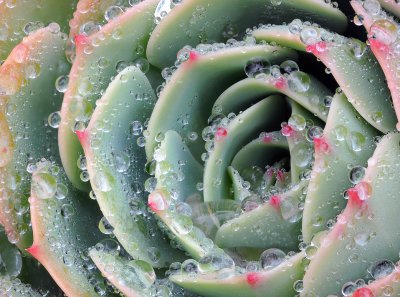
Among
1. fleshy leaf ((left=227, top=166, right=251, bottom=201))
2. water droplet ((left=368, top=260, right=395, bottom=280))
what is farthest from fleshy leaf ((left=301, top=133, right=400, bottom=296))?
fleshy leaf ((left=227, top=166, right=251, bottom=201))

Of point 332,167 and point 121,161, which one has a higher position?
point 332,167

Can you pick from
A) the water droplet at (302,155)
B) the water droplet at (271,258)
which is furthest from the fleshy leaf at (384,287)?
the water droplet at (302,155)

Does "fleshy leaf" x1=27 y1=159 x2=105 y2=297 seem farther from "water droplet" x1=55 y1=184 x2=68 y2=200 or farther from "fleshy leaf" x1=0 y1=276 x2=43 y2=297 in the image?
"fleshy leaf" x1=0 y1=276 x2=43 y2=297

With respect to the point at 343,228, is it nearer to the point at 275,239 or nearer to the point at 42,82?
the point at 275,239

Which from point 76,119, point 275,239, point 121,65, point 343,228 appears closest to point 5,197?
point 76,119

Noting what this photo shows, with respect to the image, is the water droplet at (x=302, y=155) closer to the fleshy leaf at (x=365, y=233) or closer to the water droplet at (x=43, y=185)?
the fleshy leaf at (x=365, y=233)

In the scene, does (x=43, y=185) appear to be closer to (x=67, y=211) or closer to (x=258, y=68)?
Result: (x=67, y=211)

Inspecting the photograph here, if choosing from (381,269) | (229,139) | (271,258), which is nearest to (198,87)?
(229,139)
